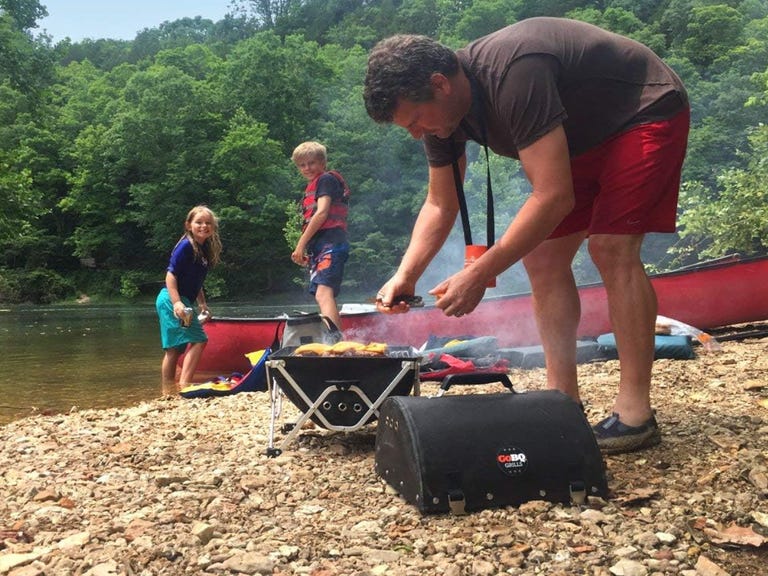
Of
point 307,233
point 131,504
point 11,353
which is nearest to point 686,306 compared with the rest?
point 307,233

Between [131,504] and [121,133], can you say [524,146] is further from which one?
[121,133]

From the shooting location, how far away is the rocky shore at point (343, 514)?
2.09 m

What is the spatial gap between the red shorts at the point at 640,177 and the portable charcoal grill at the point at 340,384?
1.07 metres

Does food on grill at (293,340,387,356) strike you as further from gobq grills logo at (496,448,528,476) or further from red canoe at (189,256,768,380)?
red canoe at (189,256,768,380)

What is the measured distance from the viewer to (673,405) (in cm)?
374

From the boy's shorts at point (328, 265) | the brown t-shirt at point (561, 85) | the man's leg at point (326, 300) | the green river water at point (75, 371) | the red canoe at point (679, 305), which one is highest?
the brown t-shirt at point (561, 85)

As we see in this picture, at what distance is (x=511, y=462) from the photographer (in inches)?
96.5

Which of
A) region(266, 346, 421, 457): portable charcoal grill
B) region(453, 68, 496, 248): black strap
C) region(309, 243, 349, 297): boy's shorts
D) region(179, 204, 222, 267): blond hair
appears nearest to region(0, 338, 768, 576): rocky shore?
region(266, 346, 421, 457): portable charcoal grill

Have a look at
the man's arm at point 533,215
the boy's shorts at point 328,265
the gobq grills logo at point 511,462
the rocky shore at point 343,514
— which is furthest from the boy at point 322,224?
the gobq grills logo at point 511,462

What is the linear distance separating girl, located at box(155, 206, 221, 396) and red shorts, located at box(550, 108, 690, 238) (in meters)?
4.94

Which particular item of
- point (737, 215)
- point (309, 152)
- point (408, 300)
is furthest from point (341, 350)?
point (737, 215)

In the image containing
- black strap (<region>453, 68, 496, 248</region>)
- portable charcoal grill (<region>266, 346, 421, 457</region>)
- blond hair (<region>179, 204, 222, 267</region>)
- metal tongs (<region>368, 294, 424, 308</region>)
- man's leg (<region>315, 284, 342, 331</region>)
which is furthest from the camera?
blond hair (<region>179, 204, 222, 267</region>)

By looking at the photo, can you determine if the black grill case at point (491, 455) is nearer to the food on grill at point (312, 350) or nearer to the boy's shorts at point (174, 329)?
the food on grill at point (312, 350)

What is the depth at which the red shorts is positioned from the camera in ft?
9.21
